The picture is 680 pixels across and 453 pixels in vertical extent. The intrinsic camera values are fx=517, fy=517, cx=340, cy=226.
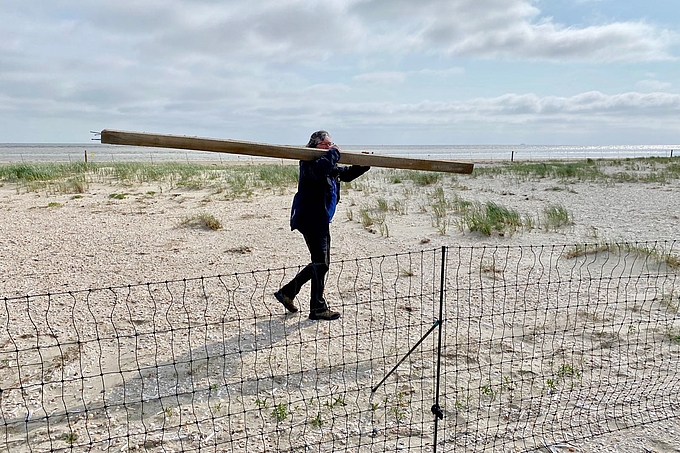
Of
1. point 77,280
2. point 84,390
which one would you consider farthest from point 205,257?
point 84,390

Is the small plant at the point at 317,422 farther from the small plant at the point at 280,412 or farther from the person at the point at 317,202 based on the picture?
the person at the point at 317,202

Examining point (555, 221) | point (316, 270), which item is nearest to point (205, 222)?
point (316, 270)

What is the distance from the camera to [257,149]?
4.11 m

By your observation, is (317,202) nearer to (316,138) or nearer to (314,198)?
(314,198)

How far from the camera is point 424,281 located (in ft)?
21.9

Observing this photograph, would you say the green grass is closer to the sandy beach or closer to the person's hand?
the sandy beach

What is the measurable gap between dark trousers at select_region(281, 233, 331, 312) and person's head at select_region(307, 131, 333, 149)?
838mm

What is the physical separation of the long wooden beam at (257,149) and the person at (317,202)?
0.13m

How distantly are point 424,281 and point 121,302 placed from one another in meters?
3.66

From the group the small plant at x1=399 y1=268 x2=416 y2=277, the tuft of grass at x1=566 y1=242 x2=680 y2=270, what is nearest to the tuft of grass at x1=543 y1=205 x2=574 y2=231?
the tuft of grass at x1=566 y1=242 x2=680 y2=270

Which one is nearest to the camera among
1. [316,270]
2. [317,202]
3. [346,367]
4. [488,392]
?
[488,392]

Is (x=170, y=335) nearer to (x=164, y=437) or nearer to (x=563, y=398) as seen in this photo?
(x=164, y=437)

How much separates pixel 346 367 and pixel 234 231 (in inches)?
227

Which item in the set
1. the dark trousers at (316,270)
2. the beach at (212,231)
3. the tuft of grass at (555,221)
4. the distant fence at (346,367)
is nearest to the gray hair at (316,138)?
the dark trousers at (316,270)
